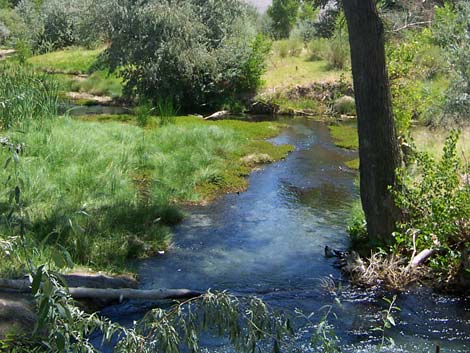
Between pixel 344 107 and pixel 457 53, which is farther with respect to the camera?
pixel 344 107

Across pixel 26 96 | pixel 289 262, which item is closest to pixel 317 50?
pixel 26 96

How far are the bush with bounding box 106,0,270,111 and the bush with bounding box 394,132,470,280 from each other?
11.8 meters

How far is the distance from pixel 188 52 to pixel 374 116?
11589 mm

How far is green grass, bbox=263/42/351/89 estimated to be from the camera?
70.3 feet

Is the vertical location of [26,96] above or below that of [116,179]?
above

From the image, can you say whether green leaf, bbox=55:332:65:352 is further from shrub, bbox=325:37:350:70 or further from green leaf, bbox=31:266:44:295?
shrub, bbox=325:37:350:70

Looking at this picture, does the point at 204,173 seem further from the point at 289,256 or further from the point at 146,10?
the point at 146,10

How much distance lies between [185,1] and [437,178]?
13.0m

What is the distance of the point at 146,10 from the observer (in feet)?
57.3

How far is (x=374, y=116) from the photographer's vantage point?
7.31m

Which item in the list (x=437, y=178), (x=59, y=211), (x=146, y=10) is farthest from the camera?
(x=146, y=10)

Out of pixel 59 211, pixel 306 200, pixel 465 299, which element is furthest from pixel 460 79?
pixel 59 211

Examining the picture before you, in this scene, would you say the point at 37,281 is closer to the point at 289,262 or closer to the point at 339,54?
the point at 289,262

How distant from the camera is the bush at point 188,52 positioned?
17812mm
